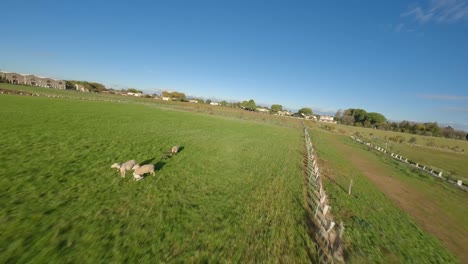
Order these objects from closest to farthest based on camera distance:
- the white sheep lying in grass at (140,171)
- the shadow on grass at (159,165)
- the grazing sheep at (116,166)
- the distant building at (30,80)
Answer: the white sheep lying in grass at (140,171) → the grazing sheep at (116,166) → the shadow on grass at (159,165) → the distant building at (30,80)

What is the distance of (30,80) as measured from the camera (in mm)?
148000

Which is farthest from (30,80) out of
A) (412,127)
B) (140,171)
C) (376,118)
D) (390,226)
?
(412,127)

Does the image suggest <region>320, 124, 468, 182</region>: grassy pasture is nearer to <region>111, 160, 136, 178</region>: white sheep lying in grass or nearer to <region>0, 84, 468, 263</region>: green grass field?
<region>0, 84, 468, 263</region>: green grass field

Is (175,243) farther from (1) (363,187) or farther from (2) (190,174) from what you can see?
(1) (363,187)

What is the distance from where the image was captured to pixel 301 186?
15.6 metres

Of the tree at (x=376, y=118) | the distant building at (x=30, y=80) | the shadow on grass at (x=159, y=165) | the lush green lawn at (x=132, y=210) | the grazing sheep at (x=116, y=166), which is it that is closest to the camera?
the lush green lawn at (x=132, y=210)

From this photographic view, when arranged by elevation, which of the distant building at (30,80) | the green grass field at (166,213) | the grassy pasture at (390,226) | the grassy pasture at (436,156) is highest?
the distant building at (30,80)

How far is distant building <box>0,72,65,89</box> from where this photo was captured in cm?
12938

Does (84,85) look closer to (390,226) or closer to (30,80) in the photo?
(30,80)

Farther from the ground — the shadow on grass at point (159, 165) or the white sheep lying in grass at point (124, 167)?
the white sheep lying in grass at point (124, 167)

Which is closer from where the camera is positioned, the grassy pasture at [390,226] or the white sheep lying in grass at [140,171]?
the grassy pasture at [390,226]

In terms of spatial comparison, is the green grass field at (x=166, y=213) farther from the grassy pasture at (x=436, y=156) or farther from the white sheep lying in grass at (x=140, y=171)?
the grassy pasture at (x=436, y=156)

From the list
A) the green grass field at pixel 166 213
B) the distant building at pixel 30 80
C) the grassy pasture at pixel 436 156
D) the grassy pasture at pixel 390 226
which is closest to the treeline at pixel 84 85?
the distant building at pixel 30 80

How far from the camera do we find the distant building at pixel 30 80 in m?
129
